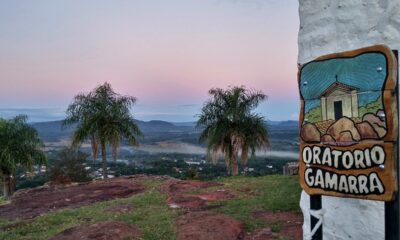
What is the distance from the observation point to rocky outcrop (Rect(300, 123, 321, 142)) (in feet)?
10.4

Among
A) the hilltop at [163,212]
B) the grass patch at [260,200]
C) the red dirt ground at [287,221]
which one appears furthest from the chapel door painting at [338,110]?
the grass patch at [260,200]

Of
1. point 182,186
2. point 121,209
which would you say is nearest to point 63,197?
point 182,186

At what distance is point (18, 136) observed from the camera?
71.4 ft

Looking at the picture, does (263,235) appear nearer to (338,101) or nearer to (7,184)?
(338,101)

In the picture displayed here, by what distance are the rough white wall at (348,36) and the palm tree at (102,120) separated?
46.8ft

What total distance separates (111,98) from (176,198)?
894 cm

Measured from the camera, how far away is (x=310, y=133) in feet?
10.6

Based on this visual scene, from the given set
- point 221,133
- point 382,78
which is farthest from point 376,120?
point 221,133

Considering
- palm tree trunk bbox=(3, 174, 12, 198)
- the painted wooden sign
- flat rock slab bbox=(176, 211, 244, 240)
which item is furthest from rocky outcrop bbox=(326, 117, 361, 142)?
palm tree trunk bbox=(3, 174, 12, 198)

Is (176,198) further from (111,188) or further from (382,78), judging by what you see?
(382,78)

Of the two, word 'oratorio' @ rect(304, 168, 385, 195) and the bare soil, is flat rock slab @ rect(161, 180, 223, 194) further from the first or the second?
word 'oratorio' @ rect(304, 168, 385, 195)

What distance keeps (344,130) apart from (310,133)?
12.0 inches

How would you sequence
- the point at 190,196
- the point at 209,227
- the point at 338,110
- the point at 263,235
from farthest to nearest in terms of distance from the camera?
the point at 190,196, the point at 209,227, the point at 263,235, the point at 338,110

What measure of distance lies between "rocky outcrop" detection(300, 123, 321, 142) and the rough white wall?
2.70ft
